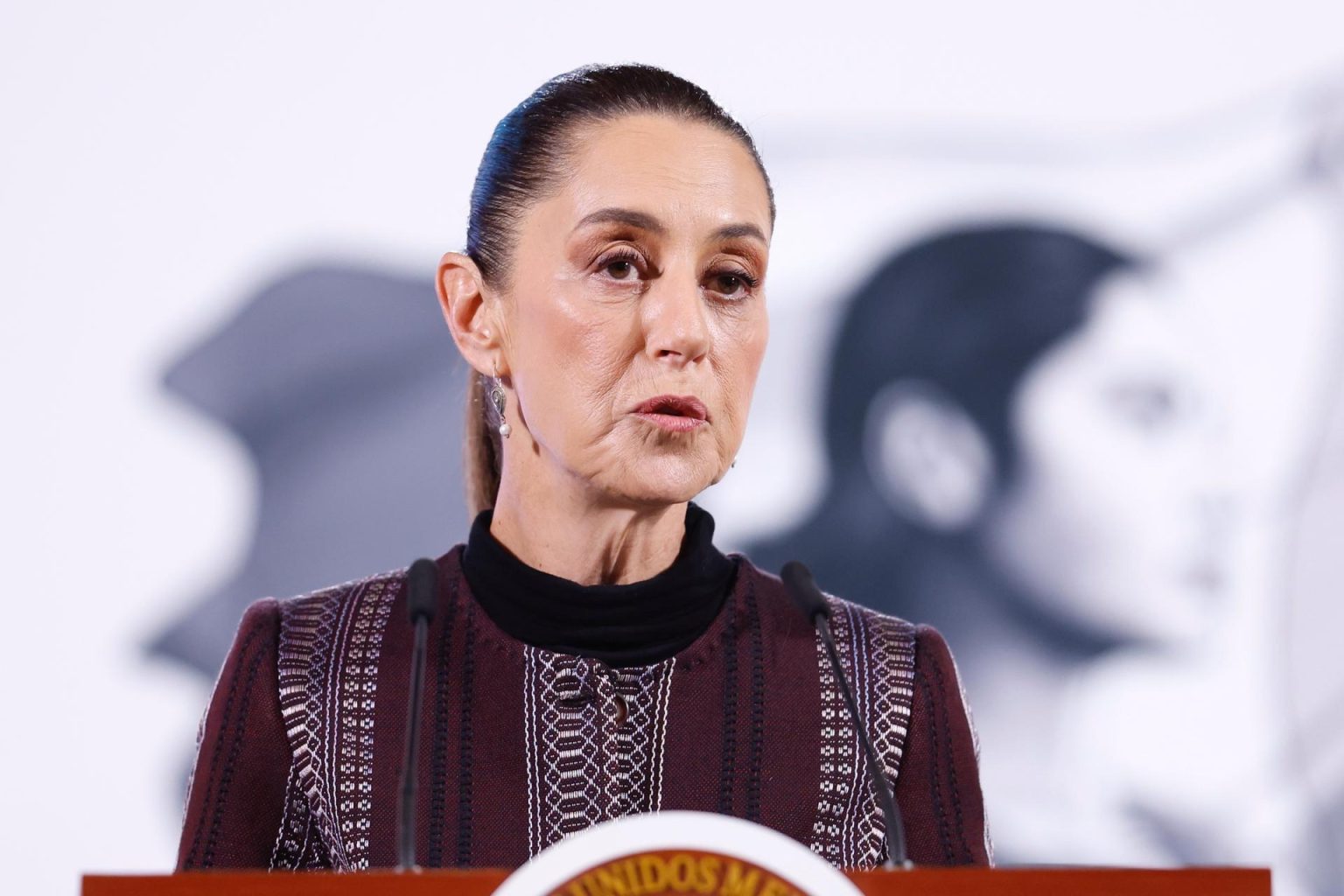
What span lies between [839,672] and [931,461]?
1.07 metres

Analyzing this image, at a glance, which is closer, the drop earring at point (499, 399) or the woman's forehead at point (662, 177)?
the woman's forehead at point (662, 177)

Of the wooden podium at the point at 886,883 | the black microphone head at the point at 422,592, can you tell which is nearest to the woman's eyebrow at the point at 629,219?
the black microphone head at the point at 422,592

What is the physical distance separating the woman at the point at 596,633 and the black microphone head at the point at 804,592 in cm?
13

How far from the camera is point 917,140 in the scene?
6.84ft

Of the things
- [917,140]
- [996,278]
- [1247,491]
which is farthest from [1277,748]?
[917,140]

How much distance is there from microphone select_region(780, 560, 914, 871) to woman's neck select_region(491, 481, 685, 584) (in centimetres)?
19

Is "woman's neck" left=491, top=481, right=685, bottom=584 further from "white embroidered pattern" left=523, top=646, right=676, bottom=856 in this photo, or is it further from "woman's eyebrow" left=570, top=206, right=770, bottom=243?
"woman's eyebrow" left=570, top=206, right=770, bottom=243

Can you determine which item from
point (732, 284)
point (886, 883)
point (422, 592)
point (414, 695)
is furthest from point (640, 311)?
point (886, 883)

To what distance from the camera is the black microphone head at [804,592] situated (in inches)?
44.8

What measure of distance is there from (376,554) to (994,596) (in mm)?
918

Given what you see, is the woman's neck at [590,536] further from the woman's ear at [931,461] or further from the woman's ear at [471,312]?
the woman's ear at [931,461]

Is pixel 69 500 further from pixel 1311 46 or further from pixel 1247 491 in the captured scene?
pixel 1311 46

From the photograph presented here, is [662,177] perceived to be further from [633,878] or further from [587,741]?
[633,878]

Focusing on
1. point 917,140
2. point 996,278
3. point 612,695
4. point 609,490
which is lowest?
point 612,695
